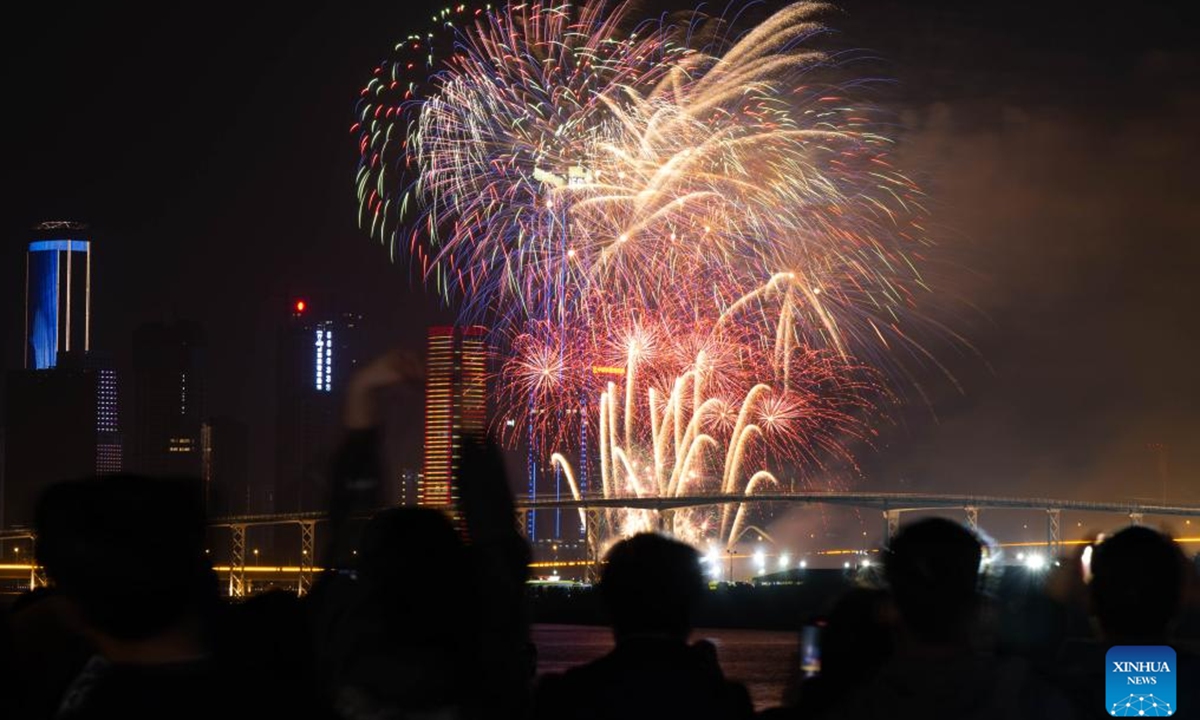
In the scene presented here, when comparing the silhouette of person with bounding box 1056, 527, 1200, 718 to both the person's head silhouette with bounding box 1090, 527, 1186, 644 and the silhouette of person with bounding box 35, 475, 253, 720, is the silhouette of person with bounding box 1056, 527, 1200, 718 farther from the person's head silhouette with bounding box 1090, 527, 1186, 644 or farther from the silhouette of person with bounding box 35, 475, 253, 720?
the silhouette of person with bounding box 35, 475, 253, 720

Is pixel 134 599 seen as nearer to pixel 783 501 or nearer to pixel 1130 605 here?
pixel 1130 605

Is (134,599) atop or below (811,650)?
atop

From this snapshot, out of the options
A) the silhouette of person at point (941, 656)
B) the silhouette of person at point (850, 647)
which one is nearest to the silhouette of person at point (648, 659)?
the silhouette of person at point (941, 656)

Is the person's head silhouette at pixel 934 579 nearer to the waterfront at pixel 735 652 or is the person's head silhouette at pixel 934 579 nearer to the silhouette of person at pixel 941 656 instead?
the silhouette of person at pixel 941 656

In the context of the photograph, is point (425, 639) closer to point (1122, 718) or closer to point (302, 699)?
point (302, 699)

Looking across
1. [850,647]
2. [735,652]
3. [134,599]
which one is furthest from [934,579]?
[735,652]

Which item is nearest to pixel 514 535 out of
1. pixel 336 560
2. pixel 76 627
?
pixel 336 560
